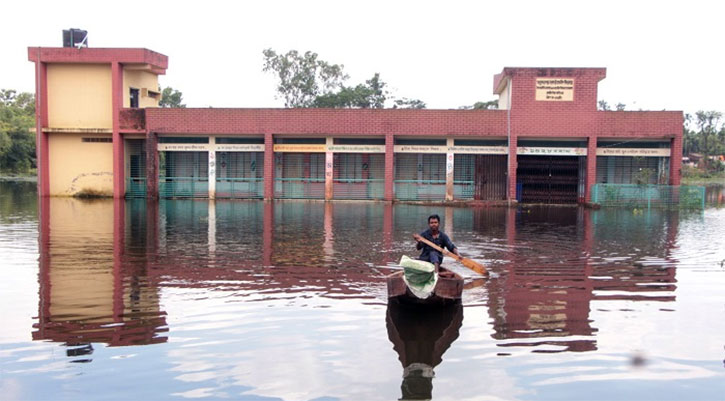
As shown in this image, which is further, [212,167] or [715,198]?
[715,198]

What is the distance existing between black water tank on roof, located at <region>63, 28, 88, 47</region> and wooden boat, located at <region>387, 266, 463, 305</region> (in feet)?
105

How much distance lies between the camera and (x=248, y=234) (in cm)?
2050

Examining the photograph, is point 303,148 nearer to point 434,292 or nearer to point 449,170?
point 449,170

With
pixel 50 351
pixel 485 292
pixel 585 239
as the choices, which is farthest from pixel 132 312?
pixel 585 239

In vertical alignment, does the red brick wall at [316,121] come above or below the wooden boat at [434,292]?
above

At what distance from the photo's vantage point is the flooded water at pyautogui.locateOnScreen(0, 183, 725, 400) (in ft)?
24.0

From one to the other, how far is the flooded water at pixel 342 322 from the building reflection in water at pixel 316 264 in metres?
0.06

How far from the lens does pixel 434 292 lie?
1012 centimetres

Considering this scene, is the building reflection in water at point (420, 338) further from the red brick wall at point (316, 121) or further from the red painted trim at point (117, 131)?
the red painted trim at point (117, 131)

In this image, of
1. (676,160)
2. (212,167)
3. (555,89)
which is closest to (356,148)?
(212,167)

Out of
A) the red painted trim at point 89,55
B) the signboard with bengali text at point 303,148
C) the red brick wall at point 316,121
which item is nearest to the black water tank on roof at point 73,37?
the red painted trim at point 89,55

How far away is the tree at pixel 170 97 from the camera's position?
2783 inches

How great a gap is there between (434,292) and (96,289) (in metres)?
5.64

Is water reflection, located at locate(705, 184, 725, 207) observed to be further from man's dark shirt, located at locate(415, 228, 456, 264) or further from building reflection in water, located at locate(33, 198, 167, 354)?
building reflection in water, located at locate(33, 198, 167, 354)
